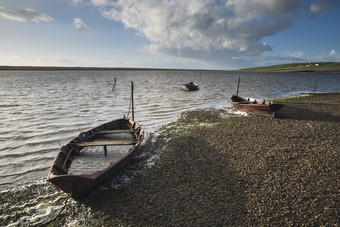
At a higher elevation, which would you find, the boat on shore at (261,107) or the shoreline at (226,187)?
the boat on shore at (261,107)

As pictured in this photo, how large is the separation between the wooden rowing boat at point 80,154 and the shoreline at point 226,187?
752 millimetres

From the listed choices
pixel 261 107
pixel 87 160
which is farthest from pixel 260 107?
pixel 87 160

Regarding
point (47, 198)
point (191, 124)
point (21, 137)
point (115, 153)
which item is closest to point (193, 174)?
point (115, 153)

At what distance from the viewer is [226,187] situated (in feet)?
23.5

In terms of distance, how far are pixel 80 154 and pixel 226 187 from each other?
8105mm

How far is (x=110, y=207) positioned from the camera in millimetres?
6371

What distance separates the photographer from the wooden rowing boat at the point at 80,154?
621cm

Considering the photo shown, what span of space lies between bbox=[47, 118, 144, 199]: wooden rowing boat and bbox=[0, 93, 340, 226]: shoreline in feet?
2.47

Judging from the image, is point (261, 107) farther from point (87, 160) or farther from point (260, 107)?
point (87, 160)

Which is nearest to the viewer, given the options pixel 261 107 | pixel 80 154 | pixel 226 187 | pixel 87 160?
pixel 226 187

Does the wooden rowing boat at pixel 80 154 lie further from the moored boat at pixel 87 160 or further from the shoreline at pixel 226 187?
the shoreline at pixel 226 187

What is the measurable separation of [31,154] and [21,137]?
10.5 ft

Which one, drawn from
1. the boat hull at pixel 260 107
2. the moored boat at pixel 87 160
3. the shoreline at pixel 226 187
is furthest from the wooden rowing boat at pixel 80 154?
the boat hull at pixel 260 107

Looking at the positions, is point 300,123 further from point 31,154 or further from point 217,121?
point 31,154
